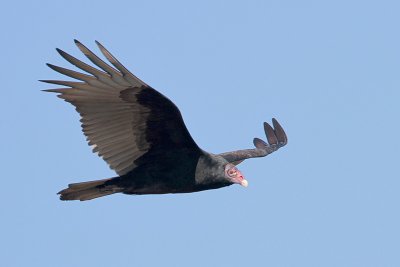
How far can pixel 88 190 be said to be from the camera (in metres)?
10.8

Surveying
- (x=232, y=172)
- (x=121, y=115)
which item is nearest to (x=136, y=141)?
(x=121, y=115)

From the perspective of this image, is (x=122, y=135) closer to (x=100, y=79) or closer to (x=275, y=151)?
(x=100, y=79)

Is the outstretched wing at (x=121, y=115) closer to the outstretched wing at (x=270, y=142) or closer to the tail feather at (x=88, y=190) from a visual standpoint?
the tail feather at (x=88, y=190)

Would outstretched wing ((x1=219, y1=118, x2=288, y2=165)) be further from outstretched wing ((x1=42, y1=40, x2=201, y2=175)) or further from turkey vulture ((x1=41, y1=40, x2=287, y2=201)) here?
outstretched wing ((x1=42, y1=40, x2=201, y2=175))

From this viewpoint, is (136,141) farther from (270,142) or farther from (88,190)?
(270,142)

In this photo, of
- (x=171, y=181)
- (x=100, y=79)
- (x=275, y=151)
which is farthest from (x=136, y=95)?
(x=275, y=151)

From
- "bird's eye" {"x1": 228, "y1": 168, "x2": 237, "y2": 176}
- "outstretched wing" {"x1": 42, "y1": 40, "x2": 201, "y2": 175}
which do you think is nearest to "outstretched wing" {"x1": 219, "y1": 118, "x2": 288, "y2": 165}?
"bird's eye" {"x1": 228, "y1": 168, "x2": 237, "y2": 176}

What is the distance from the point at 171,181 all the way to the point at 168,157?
0.89 feet

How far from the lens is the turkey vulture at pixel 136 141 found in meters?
10.2

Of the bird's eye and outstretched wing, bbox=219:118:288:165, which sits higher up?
outstretched wing, bbox=219:118:288:165

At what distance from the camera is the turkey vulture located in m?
10.2

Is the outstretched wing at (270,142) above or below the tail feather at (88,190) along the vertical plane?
above

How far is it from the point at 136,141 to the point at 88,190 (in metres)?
0.76

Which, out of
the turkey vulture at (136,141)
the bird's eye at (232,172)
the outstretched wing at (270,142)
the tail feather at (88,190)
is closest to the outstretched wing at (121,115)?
the turkey vulture at (136,141)
